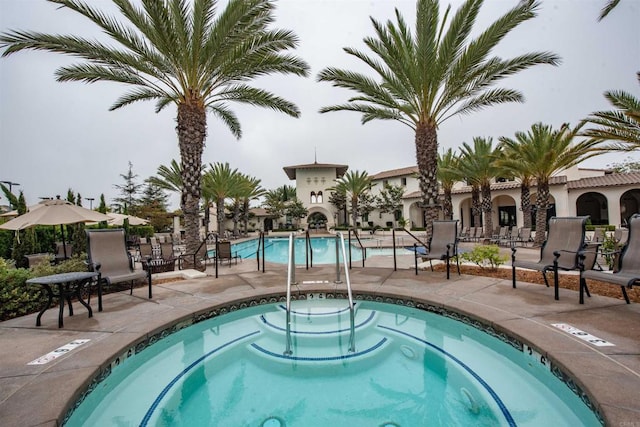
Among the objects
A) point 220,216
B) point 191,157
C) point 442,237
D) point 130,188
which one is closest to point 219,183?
point 220,216

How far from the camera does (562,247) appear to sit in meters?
5.48

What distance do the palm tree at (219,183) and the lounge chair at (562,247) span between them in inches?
967

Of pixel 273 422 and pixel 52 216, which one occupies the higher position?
pixel 52 216

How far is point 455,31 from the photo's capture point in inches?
321

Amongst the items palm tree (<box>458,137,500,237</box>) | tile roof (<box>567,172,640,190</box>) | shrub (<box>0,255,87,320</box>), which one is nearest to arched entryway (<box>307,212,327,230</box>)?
palm tree (<box>458,137,500,237</box>)

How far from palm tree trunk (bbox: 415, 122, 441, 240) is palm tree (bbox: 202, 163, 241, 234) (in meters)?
20.2

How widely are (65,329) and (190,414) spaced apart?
257 cm

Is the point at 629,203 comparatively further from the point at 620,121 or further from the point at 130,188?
the point at 130,188

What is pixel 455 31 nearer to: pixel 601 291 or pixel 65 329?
pixel 601 291

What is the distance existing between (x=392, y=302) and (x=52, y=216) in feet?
28.4

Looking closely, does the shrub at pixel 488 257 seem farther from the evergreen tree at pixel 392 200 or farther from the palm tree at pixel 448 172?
the evergreen tree at pixel 392 200

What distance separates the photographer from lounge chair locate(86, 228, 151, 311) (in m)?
5.31

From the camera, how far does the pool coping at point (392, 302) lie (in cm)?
230

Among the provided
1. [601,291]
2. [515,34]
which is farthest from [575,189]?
[601,291]
